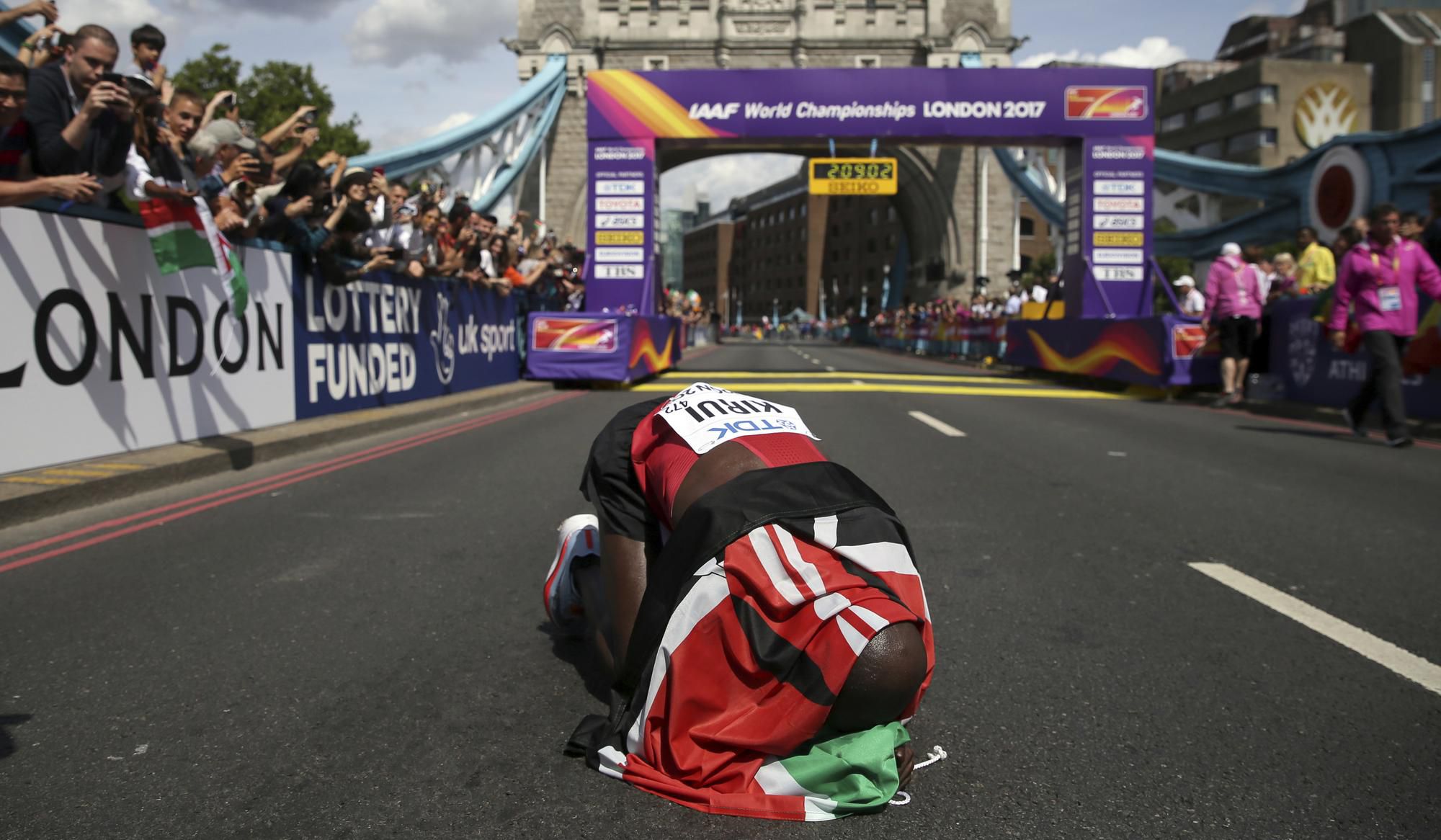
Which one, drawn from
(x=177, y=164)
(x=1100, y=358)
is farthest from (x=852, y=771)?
(x=1100, y=358)

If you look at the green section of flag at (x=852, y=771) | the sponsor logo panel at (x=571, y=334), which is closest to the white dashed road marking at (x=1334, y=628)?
the green section of flag at (x=852, y=771)

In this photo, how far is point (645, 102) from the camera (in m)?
20.8

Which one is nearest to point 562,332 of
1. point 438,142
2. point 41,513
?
point 41,513

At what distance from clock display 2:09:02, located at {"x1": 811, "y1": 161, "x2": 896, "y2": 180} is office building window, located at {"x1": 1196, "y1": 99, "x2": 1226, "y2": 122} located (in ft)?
Result: 233

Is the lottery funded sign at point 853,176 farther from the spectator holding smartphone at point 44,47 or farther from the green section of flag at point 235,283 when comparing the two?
the spectator holding smartphone at point 44,47

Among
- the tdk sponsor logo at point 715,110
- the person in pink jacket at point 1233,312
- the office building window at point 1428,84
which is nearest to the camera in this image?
the person in pink jacket at point 1233,312

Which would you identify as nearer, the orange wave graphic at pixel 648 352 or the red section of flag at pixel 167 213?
the red section of flag at pixel 167 213

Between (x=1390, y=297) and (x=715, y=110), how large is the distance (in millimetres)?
14727

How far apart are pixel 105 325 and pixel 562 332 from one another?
9588 millimetres

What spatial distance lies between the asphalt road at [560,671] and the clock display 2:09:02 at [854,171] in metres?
19.3

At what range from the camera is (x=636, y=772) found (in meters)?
2.33

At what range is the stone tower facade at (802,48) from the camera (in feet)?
144

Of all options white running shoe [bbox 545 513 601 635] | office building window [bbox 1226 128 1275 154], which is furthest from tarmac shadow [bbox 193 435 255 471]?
office building window [bbox 1226 128 1275 154]

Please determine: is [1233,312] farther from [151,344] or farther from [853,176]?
[853,176]
